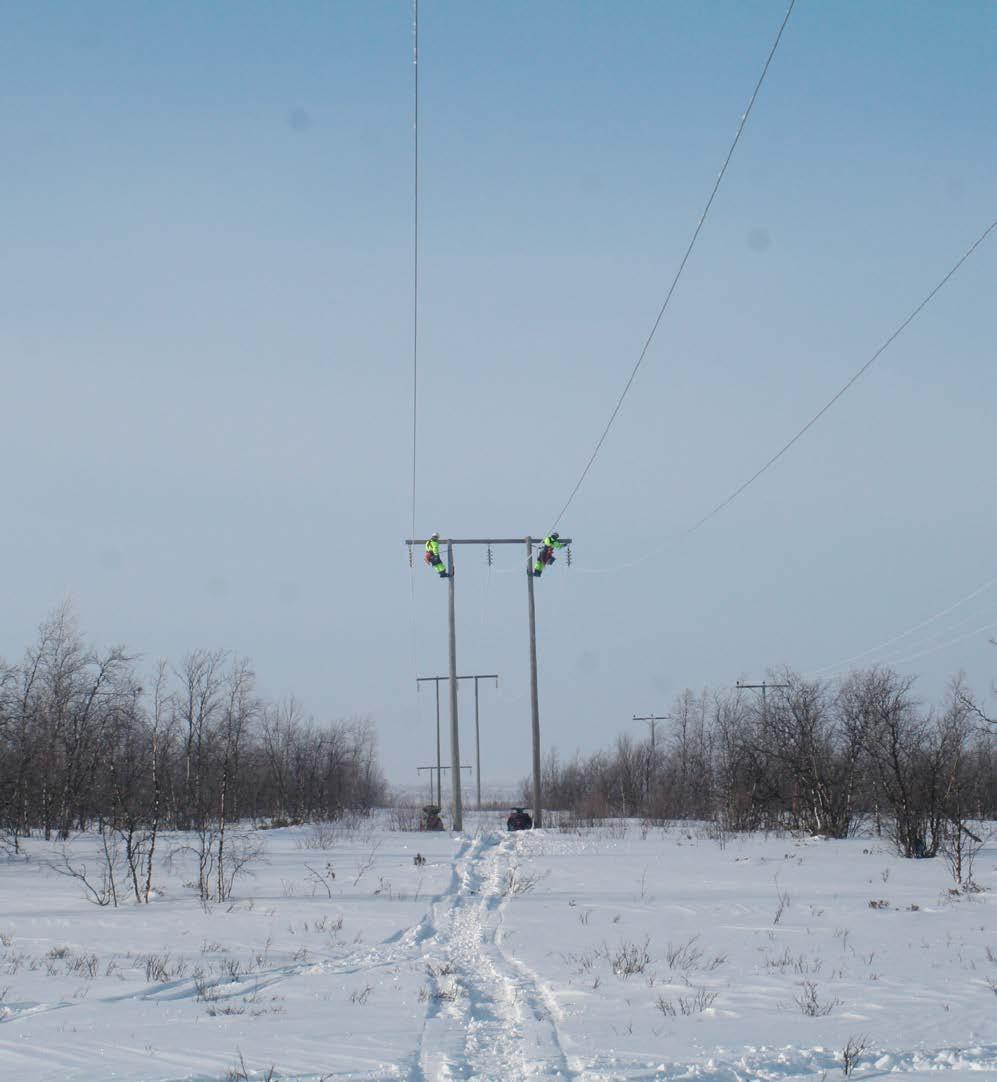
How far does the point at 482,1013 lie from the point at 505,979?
162cm

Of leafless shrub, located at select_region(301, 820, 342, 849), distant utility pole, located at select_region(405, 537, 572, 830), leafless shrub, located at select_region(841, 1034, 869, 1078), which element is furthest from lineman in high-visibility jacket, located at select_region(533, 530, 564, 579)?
leafless shrub, located at select_region(841, 1034, 869, 1078)

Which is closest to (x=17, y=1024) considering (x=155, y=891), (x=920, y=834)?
(x=155, y=891)

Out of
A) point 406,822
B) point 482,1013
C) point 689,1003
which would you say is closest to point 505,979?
point 482,1013

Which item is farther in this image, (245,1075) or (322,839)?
(322,839)

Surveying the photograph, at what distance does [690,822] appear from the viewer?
42.4 metres

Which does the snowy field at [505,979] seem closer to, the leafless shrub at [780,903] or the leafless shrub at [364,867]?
the leafless shrub at [780,903]

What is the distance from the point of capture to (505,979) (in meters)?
9.95

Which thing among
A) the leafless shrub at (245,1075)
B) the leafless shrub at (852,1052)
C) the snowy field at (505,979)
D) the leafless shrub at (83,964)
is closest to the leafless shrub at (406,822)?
the snowy field at (505,979)

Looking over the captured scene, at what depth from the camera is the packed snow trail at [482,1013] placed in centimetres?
662

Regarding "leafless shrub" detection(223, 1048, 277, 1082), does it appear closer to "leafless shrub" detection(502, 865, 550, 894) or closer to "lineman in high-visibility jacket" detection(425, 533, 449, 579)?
"leafless shrub" detection(502, 865, 550, 894)

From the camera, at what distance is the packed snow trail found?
6617 mm

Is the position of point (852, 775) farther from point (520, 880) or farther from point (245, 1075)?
point (245, 1075)

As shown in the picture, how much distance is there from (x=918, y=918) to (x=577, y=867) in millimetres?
10154

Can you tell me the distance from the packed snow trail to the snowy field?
0.11 ft
